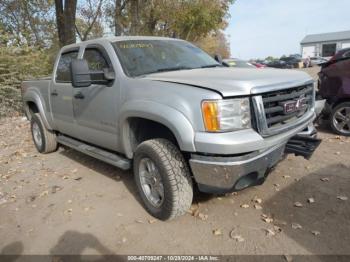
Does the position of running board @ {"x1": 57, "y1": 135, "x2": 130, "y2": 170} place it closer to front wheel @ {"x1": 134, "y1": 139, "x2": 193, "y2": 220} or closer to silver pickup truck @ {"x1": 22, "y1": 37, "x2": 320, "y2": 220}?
silver pickup truck @ {"x1": 22, "y1": 37, "x2": 320, "y2": 220}

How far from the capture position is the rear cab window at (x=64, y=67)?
531 centimetres

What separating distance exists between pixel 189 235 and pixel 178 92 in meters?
1.42

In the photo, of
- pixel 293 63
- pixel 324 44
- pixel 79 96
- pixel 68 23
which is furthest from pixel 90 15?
pixel 324 44

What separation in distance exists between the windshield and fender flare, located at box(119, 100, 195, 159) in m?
0.51

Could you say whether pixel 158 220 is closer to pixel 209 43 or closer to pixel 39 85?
pixel 39 85

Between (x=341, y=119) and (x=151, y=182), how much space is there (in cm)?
427

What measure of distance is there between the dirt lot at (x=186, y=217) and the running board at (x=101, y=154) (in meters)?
0.48

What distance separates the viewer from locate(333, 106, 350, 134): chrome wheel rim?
6.25m

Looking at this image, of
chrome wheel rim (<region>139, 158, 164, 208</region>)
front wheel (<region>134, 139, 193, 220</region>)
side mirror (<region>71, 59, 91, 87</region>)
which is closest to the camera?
front wheel (<region>134, 139, 193, 220</region>)

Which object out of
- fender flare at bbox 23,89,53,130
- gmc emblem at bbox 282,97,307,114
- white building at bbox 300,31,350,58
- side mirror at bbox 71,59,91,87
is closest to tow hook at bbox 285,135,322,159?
gmc emblem at bbox 282,97,307,114

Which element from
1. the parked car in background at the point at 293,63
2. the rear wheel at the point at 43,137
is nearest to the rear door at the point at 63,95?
the rear wheel at the point at 43,137

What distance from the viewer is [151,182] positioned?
149 inches

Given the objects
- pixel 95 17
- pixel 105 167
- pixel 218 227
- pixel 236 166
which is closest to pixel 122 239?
pixel 218 227

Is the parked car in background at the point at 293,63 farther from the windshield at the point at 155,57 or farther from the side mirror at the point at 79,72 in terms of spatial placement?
the side mirror at the point at 79,72
